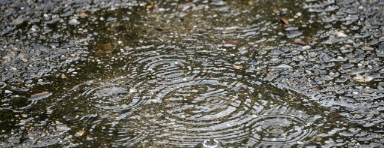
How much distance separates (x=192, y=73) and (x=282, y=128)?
88 centimetres

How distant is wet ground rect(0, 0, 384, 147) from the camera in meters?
3.42

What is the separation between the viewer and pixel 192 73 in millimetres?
4016

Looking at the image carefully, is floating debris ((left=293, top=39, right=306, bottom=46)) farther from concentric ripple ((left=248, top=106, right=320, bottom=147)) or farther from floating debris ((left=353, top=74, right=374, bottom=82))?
concentric ripple ((left=248, top=106, right=320, bottom=147))

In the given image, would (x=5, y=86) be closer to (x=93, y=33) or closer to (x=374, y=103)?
(x=93, y=33)

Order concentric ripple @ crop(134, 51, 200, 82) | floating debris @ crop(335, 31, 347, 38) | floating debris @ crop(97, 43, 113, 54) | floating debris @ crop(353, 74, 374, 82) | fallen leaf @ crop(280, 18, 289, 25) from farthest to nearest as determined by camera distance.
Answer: fallen leaf @ crop(280, 18, 289, 25) < floating debris @ crop(335, 31, 347, 38) < floating debris @ crop(97, 43, 113, 54) < concentric ripple @ crop(134, 51, 200, 82) < floating debris @ crop(353, 74, 374, 82)

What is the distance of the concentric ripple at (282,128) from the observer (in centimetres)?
332

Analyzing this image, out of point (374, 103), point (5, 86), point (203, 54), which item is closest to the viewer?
point (374, 103)

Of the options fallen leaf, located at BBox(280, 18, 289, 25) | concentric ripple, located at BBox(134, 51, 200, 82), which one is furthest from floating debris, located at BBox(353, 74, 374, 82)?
concentric ripple, located at BBox(134, 51, 200, 82)

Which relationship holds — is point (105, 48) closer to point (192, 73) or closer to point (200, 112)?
point (192, 73)

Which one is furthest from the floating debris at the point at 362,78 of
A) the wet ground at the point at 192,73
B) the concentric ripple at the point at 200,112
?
the concentric ripple at the point at 200,112

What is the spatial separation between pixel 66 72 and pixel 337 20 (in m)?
2.29

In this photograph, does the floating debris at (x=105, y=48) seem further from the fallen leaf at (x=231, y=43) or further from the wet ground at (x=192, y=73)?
the fallen leaf at (x=231, y=43)

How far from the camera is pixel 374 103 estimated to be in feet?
11.9

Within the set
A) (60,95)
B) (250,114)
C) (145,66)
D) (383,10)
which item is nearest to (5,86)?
(60,95)
